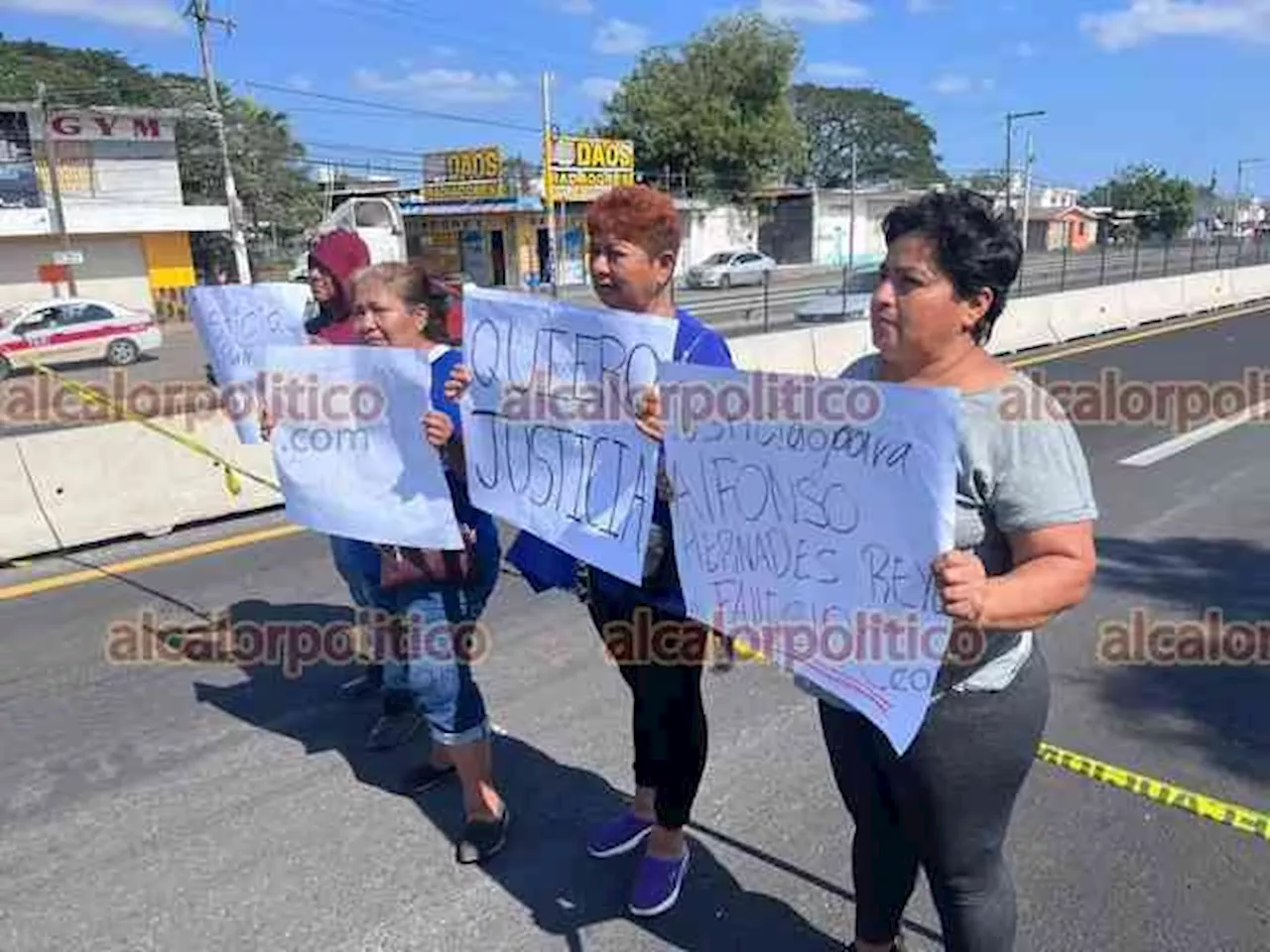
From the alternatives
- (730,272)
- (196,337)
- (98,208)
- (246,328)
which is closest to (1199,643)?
(246,328)

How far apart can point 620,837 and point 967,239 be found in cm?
207

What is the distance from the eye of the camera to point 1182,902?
276cm

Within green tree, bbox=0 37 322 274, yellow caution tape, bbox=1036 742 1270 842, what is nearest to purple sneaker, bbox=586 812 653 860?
yellow caution tape, bbox=1036 742 1270 842

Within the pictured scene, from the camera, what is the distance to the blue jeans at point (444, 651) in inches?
116

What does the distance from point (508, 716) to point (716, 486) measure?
208 cm

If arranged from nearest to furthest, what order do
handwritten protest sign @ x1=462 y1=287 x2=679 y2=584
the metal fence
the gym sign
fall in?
handwritten protest sign @ x1=462 y1=287 x2=679 y2=584 < the metal fence < the gym sign

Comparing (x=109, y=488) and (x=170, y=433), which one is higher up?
(x=170, y=433)

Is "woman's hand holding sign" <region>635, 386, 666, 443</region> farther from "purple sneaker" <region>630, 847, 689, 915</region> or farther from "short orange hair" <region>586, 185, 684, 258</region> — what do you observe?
"purple sneaker" <region>630, 847, 689, 915</region>

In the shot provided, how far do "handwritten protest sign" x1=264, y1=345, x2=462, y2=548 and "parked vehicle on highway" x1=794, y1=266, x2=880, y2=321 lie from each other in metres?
17.4

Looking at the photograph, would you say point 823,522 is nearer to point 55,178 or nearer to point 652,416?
point 652,416

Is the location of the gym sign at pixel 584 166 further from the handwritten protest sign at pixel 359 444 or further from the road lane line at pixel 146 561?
the handwritten protest sign at pixel 359 444

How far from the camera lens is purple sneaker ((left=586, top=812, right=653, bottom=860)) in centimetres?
305

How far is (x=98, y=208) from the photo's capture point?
3372cm

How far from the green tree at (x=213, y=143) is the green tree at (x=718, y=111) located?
17032 mm
